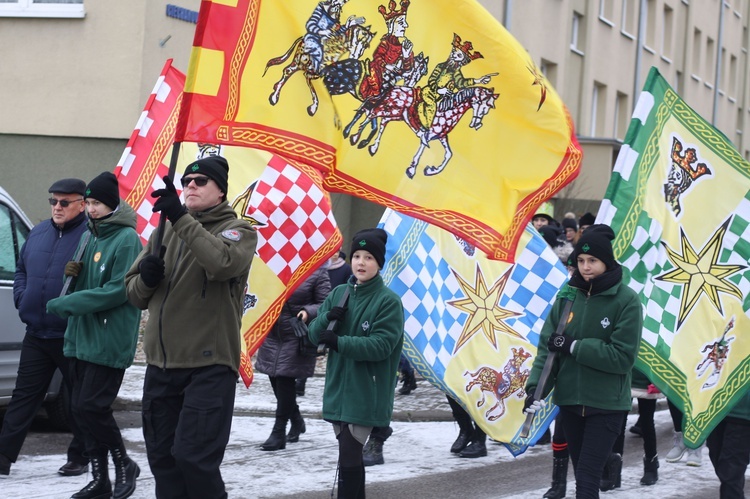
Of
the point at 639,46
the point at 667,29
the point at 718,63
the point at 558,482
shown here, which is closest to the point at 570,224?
the point at 558,482

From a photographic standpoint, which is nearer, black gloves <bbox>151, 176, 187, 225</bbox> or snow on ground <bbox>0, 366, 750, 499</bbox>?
black gloves <bbox>151, 176, 187, 225</bbox>

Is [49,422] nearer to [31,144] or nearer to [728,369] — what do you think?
[728,369]

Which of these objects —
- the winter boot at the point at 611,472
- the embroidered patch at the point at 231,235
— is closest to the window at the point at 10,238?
the embroidered patch at the point at 231,235

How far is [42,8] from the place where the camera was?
17.4 meters

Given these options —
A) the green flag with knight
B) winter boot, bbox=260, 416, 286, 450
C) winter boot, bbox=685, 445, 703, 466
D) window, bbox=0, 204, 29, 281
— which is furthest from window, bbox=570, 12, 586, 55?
window, bbox=0, 204, 29, 281

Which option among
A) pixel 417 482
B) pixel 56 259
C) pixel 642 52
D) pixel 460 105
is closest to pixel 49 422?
pixel 56 259

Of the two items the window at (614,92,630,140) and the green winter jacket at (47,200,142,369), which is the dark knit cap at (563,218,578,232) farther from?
the window at (614,92,630,140)

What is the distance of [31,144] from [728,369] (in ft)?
42.2

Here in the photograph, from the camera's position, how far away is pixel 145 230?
9195mm

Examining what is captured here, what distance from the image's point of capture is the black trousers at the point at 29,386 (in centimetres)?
722

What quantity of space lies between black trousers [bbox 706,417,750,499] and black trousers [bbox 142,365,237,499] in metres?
3.29

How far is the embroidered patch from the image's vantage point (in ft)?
17.3

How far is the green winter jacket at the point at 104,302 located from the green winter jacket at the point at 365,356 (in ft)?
3.61

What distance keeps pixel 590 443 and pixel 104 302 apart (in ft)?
9.19
